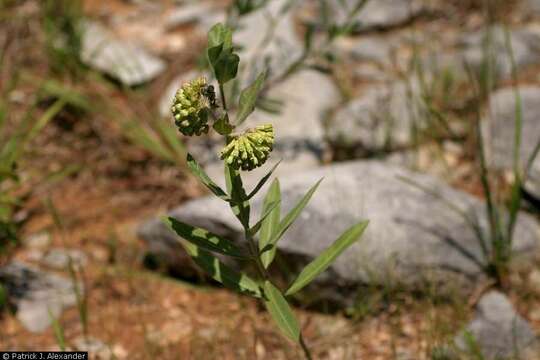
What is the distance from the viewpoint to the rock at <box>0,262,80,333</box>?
281 centimetres

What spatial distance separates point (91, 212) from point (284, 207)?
1080 mm

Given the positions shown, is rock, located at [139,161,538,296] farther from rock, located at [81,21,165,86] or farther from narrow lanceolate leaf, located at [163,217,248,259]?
rock, located at [81,21,165,86]

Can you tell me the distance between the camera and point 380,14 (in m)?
4.39

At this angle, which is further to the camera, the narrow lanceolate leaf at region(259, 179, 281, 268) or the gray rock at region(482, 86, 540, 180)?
the gray rock at region(482, 86, 540, 180)

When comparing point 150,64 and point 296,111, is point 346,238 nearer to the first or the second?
point 296,111

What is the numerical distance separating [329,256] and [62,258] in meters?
1.56

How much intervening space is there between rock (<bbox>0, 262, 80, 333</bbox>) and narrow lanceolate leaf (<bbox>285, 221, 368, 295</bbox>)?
1237 mm

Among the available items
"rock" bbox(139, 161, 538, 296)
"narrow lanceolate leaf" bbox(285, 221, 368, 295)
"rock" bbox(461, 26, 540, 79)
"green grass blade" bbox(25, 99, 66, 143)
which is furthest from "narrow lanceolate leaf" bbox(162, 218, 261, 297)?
"rock" bbox(461, 26, 540, 79)

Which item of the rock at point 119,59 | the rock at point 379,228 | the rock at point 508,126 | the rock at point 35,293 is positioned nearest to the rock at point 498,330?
the rock at point 379,228

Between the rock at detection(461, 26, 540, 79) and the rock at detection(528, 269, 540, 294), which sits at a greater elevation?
the rock at detection(461, 26, 540, 79)

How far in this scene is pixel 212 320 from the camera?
2812 millimetres

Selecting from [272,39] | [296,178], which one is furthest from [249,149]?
[272,39]

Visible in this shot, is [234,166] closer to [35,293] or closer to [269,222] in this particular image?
[269,222]

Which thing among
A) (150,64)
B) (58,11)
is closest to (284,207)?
(150,64)
